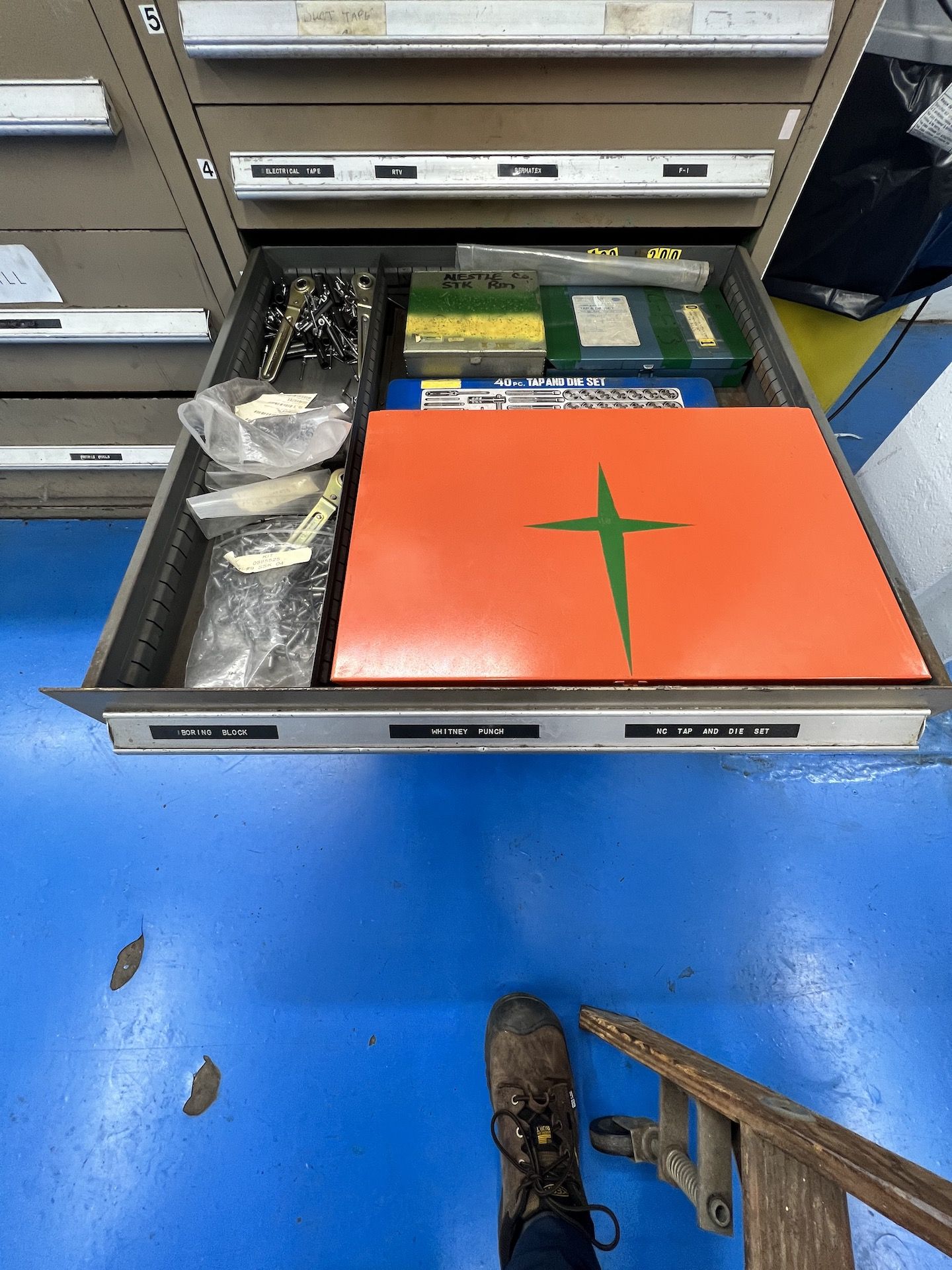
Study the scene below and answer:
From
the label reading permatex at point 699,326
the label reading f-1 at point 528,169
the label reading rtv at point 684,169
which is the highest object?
the label reading f-1 at point 528,169

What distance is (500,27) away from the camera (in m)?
0.78

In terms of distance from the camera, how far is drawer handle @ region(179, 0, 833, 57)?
0.77m

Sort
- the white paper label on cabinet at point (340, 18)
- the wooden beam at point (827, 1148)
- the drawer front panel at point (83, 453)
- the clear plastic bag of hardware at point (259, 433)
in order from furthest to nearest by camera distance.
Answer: the drawer front panel at point (83, 453)
the clear plastic bag of hardware at point (259, 433)
the white paper label on cabinet at point (340, 18)
the wooden beam at point (827, 1148)

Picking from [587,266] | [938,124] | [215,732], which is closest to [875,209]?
[938,124]

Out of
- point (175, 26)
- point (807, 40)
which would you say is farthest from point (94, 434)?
point (807, 40)

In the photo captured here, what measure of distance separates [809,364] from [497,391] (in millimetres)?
1122

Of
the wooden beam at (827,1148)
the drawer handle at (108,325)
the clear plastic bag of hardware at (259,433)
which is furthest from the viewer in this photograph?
the drawer handle at (108,325)

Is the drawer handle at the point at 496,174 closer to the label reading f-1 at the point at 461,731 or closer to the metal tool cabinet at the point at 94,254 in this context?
the metal tool cabinet at the point at 94,254

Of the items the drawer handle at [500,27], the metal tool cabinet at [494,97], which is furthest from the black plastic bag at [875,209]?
the drawer handle at [500,27]

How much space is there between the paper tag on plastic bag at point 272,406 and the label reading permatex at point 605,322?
1.55 feet

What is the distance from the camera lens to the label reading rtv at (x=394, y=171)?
3.05ft

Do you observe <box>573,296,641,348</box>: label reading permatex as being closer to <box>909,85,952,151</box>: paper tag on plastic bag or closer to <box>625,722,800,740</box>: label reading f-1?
<box>909,85,952,151</box>: paper tag on plastic bag

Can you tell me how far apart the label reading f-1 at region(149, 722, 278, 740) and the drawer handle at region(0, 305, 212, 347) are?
87cm

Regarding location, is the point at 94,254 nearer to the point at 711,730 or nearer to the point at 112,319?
A: the point at 112,319
